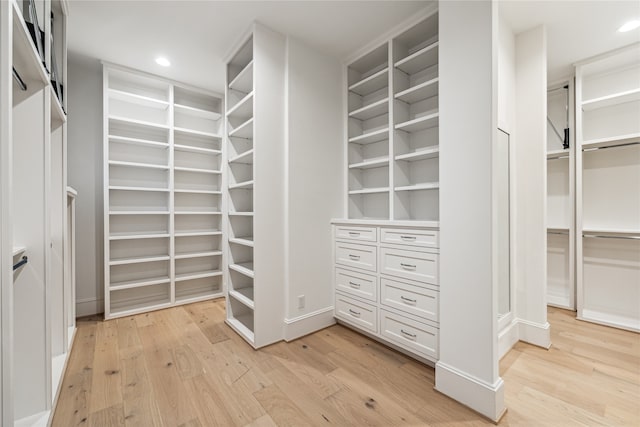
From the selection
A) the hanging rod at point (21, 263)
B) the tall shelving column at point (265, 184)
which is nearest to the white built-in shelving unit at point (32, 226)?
the hanging rod at point (21, 263)

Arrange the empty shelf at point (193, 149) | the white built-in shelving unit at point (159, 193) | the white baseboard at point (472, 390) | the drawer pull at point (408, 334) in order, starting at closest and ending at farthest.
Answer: the white baseboard at point (472, 390) → the drawer pull at point (408, 334) → the white built-in shelving unit at point (159, 193) → the empty shelf at point (193, 149)

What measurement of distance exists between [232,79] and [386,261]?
2.37 meters

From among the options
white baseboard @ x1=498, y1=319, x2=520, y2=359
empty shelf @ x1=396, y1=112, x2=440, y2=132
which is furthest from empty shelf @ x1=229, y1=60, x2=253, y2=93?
white baseboard @ x1=498, y1=319, x2=520, y2=359

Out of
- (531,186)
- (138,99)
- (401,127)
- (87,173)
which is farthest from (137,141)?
(531,186)

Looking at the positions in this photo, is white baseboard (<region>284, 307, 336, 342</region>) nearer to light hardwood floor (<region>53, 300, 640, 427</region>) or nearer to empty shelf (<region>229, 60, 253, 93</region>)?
light hardwood floor (<region>53, 300, 640, 427</region>)

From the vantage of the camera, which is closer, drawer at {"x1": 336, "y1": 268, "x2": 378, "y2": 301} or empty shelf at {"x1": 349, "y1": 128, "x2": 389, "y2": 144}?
drawer at {"x1": 336, "y1": 268, "x2": 378, "y2": 301}

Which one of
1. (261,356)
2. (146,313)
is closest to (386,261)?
(261,356)

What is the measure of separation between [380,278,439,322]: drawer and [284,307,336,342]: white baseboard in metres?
0.65

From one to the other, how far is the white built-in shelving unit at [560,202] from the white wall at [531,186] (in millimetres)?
967

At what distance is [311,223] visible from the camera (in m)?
2.51

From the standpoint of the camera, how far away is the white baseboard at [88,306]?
285cm

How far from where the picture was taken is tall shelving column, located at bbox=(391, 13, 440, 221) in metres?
2.25

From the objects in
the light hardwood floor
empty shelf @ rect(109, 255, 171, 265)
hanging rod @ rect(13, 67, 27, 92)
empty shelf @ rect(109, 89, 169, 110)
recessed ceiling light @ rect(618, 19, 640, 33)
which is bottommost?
the light hardwood floor

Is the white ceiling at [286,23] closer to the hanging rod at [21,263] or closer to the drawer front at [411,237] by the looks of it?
the drawer front at [411,237]
